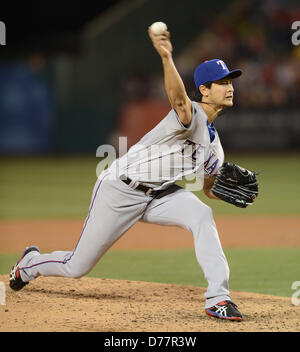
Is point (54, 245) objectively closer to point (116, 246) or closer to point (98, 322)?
point (116, 246)

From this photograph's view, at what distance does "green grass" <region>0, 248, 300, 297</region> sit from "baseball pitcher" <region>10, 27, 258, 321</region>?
3.84 ft

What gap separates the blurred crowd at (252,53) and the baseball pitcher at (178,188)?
1527 centimetres

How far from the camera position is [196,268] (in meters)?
6.83

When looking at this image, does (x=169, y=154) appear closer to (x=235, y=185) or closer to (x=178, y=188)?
(x=178, y=188)

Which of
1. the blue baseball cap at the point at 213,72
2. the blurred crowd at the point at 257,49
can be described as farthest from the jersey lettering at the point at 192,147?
the blurred crowd at the point at 257,49

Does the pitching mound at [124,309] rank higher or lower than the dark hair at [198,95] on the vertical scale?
lower

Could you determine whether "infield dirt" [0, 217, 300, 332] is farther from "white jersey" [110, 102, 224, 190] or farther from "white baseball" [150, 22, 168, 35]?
"white baseball" [150, 22, 168, 35]

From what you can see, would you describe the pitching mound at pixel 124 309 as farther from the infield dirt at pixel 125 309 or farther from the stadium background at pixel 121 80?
the stadium background at pixel 121 80

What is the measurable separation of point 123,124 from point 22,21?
5.14m

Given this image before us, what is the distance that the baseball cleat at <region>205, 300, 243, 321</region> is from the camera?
14.7ft

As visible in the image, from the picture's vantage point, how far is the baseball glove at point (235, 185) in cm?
494

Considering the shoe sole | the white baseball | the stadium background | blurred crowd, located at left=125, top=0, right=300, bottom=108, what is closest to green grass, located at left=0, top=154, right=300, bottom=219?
the stadium background

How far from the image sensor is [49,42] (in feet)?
71.2
